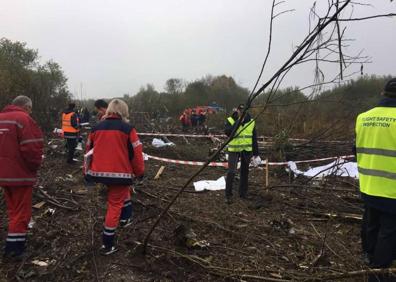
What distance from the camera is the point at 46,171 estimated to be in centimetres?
967

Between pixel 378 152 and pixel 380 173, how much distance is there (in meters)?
0.19

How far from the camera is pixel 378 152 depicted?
3.55 m

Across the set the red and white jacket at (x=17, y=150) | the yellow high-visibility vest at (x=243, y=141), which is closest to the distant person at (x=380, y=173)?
the red and white jacket at (x=17, y=150)

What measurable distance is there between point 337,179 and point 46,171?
7101mm

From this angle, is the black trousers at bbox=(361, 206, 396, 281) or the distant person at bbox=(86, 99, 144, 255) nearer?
the black trousers at bbox=(361, 206, 396, 281)

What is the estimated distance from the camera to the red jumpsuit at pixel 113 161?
4.40m

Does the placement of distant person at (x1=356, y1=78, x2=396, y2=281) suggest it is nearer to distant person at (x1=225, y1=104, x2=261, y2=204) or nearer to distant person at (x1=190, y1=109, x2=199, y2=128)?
distant person at (x1=225, y1=104, x2=261, y2=204)

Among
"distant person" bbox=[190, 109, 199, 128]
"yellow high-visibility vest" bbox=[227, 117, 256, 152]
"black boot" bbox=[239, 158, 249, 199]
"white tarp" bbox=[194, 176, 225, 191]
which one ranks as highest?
"yellow high-visibility vest" bbox=[227, 117, 256, 152]

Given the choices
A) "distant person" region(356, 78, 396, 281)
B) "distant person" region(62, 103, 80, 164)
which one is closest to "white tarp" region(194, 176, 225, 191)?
"distant person" region(62, 103, 80, 164)

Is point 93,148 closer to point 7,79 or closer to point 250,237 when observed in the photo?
point 250,237

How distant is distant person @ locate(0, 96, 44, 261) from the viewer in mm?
4445

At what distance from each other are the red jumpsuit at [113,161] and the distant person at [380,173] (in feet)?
8.01

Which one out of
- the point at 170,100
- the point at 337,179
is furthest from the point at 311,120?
the point at 170,100

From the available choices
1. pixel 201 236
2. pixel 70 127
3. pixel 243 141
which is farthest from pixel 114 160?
pixel 70 127
